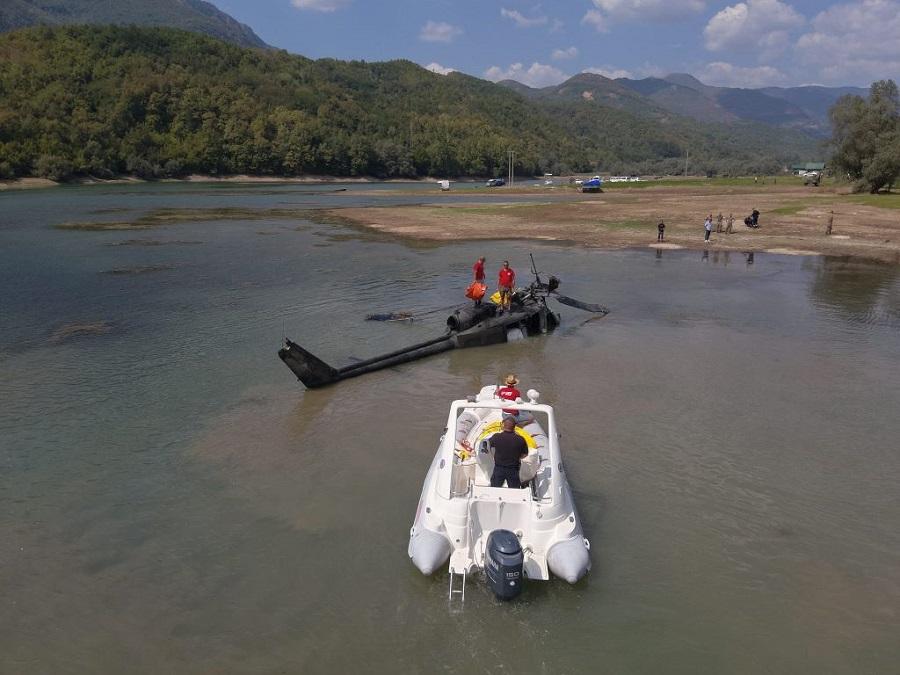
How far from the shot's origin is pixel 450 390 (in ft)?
51.4

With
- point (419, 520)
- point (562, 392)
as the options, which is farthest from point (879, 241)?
point (419, 520)

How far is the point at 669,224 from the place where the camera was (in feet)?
165

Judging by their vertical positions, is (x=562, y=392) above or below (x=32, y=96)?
below

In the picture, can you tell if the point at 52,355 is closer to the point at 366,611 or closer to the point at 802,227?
the point at 366,611

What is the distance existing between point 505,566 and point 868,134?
77.6 metres

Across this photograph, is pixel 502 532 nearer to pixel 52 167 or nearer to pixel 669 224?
pixel 669 224

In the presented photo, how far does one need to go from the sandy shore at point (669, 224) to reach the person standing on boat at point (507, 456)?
34.7 meters

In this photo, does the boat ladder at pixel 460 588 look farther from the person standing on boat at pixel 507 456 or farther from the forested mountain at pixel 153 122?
the forested mountain at pixel 153 122

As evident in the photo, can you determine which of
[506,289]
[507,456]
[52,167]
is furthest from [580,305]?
[52,167]

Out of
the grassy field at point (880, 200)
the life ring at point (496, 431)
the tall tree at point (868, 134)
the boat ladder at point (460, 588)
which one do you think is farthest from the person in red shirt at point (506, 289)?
the tall tree at point (868, 134)

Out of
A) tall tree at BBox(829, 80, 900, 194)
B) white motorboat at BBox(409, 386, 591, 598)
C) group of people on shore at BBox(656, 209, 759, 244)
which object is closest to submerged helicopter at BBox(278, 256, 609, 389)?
white motorboat at BBox(409, 386, 591, 598)

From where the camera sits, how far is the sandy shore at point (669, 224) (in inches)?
1566

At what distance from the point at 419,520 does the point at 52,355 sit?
14725 mm

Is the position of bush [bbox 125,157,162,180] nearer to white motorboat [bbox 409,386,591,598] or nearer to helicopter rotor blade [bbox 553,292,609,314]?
helicopter rotor blade [bbox 553,292,609,314]
